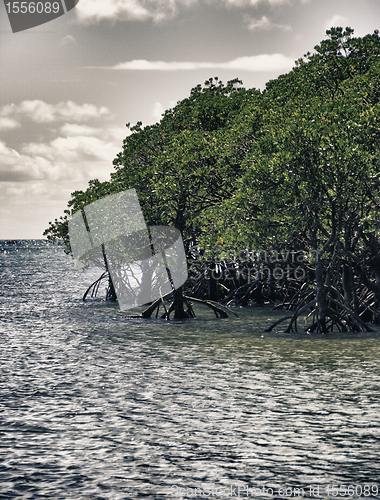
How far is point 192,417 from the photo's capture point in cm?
1226

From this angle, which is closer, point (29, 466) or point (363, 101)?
point (29, 466)

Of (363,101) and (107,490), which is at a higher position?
(363,101)

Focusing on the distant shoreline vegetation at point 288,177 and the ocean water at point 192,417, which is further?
the distant shoreline vegetation at point 288,177

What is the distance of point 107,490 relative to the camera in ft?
28.9

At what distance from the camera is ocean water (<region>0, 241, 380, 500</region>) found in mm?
9070

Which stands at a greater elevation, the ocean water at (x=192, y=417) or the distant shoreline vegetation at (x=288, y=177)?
the distant shoreline vegetation at (x=288, y=177)

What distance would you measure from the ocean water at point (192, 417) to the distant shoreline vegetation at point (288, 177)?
3.51 metres

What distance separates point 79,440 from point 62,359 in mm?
8654

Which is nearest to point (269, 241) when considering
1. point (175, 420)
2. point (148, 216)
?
point (148, 216)

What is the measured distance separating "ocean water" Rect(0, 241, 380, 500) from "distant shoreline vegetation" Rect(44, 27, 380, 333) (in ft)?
11.5

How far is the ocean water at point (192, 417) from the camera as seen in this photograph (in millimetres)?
9070

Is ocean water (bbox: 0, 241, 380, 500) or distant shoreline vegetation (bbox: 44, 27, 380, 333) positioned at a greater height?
distant shoreline vegetation (bbox: 44, 27, 380, 333)

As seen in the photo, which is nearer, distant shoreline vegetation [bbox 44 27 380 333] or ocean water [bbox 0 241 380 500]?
ocean water [bbox 0 241 380 500]

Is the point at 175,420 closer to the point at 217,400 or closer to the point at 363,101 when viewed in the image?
the point at 217,400
